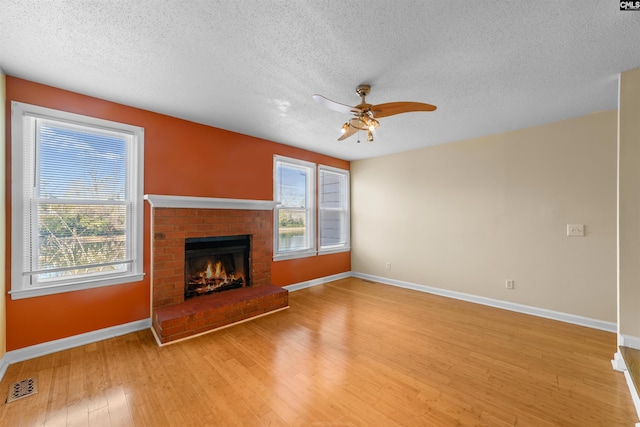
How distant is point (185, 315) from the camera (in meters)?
2.87

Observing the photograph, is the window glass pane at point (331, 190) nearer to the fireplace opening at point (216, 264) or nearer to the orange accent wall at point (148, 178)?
the orange accent wall at point (148, 178)

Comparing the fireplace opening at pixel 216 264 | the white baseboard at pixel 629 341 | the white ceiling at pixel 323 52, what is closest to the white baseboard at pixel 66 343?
the fireplace opening at pixel 216 264

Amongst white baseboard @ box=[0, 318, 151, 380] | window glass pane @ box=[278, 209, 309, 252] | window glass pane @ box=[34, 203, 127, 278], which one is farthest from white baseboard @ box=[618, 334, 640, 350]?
window glass pane @ box=[34, 203, 127, 278]

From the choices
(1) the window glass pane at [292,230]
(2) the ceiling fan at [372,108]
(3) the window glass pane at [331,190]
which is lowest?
(1) the window glass pane at [292,230]

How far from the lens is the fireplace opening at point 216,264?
11.4ft

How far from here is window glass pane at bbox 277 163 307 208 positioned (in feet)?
15.2

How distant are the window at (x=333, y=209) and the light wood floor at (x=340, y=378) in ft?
7.47

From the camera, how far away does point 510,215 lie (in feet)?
12.5

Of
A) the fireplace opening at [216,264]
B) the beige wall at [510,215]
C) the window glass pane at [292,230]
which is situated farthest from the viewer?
the window glass pane at [292,230]

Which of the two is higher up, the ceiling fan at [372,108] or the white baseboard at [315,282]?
the ceiling fan at [372,108]

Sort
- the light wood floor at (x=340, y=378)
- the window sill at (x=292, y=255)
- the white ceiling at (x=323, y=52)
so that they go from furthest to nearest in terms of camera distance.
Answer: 1. the window sill at (x=292, y=255)
2. the light wood floor at (x=340, y=378)
3. the white ceiling at (x=323, y=52)

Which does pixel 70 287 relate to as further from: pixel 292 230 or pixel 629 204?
pixel 629 204

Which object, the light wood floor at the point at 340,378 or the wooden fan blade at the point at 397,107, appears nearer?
the light wood floor at the point at 340,378

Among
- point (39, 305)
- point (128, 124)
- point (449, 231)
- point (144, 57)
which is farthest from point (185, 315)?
point (449, 231)
